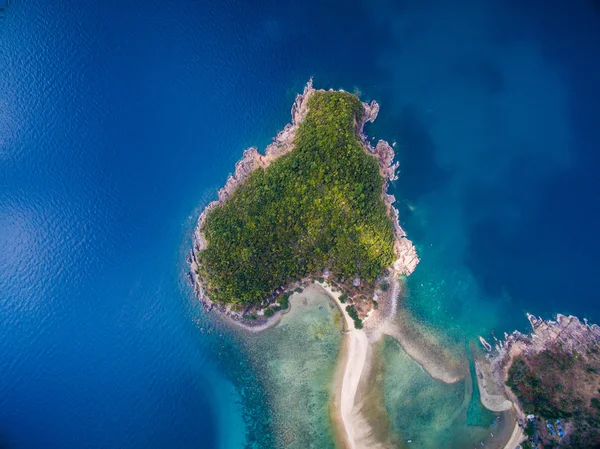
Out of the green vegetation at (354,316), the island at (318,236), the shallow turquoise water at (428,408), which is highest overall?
the island at (318,236)

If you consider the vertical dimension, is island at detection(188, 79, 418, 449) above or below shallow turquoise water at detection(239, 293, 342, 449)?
above

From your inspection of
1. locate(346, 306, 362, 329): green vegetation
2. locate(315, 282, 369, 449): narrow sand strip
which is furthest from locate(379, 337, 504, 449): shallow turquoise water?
locate(346, 306, 362, 329): green vegetation

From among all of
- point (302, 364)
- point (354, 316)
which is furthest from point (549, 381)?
point (302, 364)

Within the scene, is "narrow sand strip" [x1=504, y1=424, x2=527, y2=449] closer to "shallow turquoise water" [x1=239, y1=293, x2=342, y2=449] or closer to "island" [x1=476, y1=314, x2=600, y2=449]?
"island" [x1=476, y1=314, x2=600, y2=449]

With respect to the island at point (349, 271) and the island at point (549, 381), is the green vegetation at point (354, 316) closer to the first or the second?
the island at point (349, 271)

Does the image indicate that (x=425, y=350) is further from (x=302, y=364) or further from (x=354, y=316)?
(x=302, y=364)

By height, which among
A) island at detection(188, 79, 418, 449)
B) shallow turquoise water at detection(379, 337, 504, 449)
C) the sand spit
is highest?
island at detection(188, 79, 418, 449)

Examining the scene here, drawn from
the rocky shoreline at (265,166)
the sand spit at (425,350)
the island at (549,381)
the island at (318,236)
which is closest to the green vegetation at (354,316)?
the island at (318,236)
